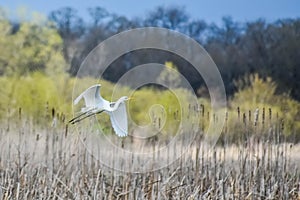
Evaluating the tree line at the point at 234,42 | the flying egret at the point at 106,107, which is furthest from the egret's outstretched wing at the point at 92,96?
the tree line at the point at 234,42

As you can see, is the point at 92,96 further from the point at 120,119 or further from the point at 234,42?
the point at 234,42

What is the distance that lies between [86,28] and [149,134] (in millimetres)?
7646

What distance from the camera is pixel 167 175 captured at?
2686mm

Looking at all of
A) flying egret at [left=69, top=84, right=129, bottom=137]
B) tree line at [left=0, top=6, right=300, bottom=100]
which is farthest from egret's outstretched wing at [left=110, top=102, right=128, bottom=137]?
tree line at [left=0, top=6, right=300, bottom=100]

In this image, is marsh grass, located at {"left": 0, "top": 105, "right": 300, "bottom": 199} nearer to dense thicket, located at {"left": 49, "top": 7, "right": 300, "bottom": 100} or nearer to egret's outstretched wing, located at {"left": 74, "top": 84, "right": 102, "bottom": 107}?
egret's outstretched wing, located at {"left": 74, "top": 84, "right": 102, "bottom": 107}

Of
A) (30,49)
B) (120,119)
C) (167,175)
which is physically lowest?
(167,175)

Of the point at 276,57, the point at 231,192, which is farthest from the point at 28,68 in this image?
the point at 231,192

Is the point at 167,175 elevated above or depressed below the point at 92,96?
below

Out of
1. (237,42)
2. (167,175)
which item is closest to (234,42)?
(237,42)

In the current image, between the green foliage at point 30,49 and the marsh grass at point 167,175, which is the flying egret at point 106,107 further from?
the green foliage at point 30,49

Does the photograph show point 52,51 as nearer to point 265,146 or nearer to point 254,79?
point 254,79

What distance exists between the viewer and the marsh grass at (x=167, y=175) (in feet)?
7.66

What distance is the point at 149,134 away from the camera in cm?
257

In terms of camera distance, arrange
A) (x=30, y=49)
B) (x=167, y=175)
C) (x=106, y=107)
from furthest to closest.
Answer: (x=30, y=49) < (x=167, y=175) < (x=106, y=107)
